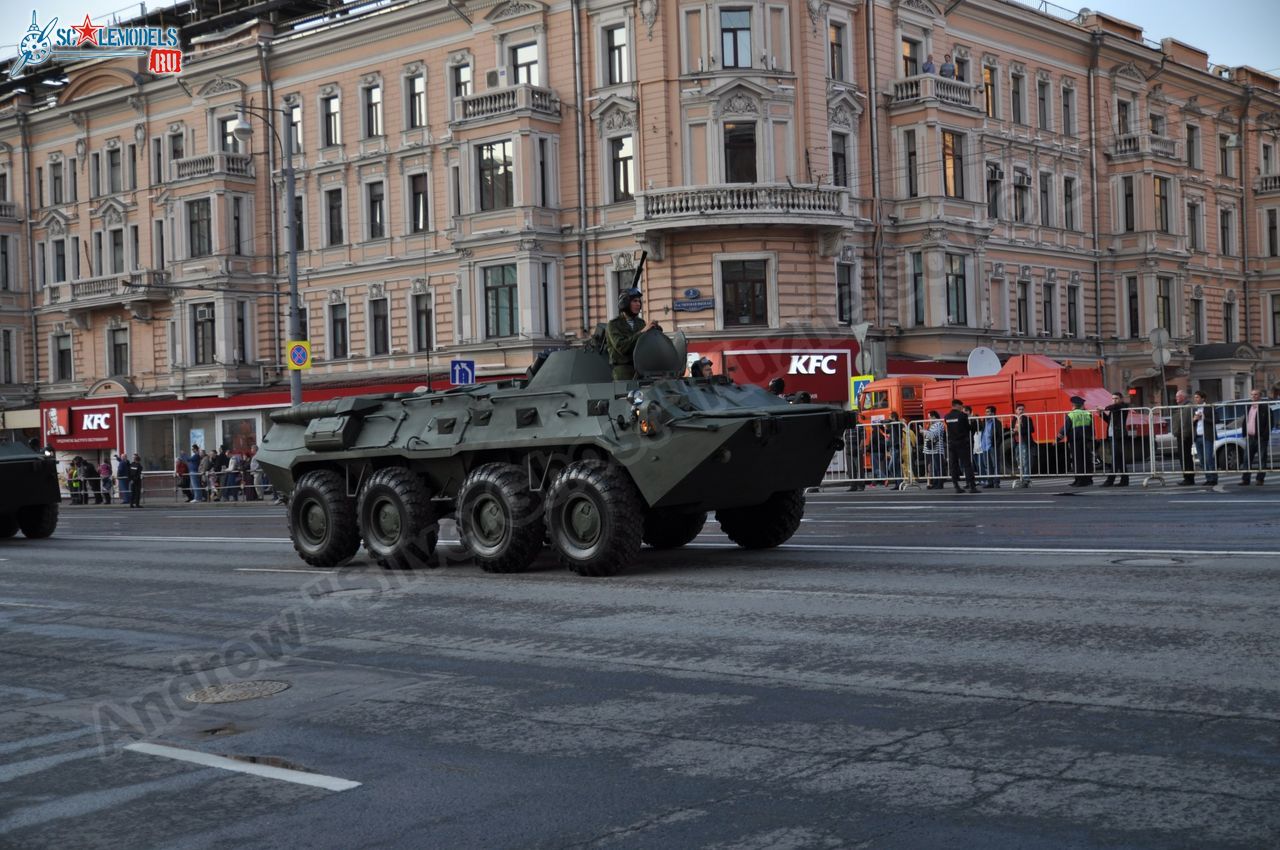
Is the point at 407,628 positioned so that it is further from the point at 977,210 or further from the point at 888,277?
the point at 977,210

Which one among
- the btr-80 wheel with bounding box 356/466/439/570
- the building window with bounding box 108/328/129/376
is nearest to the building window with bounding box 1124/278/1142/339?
the building window with bounding box 108/328/129/376

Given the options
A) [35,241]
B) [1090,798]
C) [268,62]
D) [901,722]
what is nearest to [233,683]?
[901,722]

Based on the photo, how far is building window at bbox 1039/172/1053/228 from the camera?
50.1 meters

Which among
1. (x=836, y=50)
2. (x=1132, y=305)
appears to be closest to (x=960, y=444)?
(x=836, y=50)

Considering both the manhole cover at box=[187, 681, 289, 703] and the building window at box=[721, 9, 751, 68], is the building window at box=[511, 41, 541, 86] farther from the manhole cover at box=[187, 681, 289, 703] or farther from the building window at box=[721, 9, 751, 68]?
the manhole cover at box=[187, 681, 289, 703]

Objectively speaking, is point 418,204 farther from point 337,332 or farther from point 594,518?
point 594,518

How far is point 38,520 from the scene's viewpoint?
2384 centimetres

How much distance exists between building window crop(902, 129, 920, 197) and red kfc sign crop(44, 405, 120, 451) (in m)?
25.6

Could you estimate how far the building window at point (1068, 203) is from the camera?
51188mm

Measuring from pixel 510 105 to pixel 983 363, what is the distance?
1581 centimetres

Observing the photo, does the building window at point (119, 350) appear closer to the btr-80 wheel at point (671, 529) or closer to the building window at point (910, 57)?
the building window at point (910, 57)

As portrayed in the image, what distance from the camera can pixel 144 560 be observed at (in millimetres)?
17547

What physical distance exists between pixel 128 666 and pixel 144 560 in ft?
28.7

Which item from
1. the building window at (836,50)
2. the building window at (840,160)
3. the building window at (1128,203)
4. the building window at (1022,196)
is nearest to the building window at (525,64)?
the building window at (836,50)
